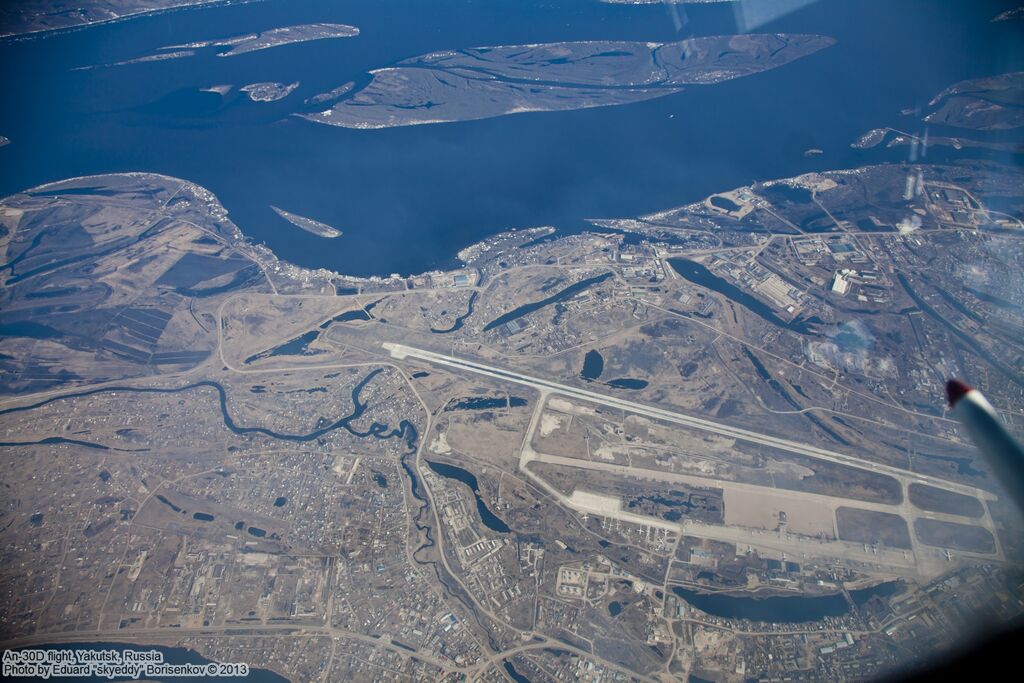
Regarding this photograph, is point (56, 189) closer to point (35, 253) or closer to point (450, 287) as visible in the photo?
point (35, 253)

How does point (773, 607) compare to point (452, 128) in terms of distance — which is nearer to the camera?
point (773, 607)

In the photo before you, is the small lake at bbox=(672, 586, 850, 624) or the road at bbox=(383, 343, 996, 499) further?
the road at bbox=(383, 343, 996, 499)

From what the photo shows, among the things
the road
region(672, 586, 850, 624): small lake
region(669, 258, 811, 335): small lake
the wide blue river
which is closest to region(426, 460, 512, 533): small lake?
the road

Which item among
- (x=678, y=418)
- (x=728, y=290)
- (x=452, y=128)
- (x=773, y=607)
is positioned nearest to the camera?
(x=773, y=607)

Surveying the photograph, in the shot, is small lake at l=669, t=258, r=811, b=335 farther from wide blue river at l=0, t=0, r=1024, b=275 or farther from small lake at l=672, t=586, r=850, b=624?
small lake at l=672, t=586, r=850, b=624

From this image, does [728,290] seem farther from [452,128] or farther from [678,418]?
[452,128]

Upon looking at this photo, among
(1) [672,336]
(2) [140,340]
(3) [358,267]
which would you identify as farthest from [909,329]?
(2) [140,340]

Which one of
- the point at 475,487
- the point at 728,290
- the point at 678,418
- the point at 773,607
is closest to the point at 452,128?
the point at 728,290

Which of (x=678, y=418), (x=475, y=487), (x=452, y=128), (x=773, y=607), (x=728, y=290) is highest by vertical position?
(x=452, y=128)
